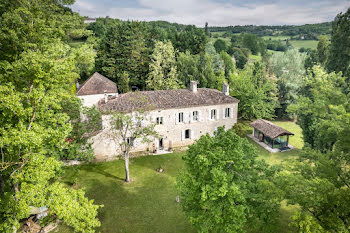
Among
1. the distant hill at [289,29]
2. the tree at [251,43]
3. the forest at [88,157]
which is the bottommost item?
the forest at [88,157]

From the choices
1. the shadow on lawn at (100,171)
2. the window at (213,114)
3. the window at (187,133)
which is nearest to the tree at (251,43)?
the window at (213,114)

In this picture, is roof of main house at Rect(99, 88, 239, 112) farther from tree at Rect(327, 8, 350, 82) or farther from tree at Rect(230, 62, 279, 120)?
tree at Rect(327, 8, 350, 82)

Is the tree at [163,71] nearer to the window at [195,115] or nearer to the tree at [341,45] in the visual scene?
the window at [195,115]

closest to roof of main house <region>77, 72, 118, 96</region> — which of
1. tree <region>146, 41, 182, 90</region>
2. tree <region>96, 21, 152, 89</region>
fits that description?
tree <region>96, 21, 152, 89</region>

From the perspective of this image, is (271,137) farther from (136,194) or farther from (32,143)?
(32,143)

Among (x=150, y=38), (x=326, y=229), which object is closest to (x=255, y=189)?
(x=326, y=229)

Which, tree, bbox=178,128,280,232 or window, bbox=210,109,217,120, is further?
window, bbox=210,109,217,120
